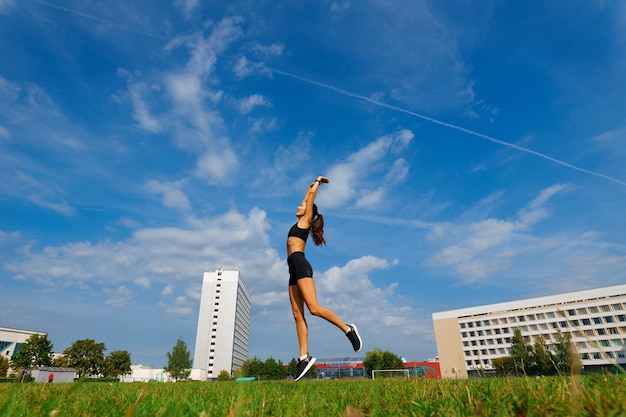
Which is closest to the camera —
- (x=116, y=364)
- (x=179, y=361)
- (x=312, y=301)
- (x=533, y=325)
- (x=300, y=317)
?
(x=312, y=301)

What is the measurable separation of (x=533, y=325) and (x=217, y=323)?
106 metres

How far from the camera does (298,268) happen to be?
5160 mm

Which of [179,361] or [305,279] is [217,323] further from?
[305,279]

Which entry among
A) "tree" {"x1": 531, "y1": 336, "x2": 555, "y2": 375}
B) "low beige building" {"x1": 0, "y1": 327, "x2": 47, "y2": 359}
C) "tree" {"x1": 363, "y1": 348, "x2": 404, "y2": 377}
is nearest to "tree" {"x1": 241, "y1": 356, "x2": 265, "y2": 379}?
"tree" {"x1": 363, "y1": 348, "x2": 404, "y2": 377}

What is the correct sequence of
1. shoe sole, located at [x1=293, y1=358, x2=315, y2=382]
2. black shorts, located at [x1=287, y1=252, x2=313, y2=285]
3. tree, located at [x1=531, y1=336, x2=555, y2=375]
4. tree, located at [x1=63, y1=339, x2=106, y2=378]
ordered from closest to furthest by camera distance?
tree, located at [x1=531, y1=336, x2=555, y2=375]
shoe sole, located at [x1=293, y1=358, x2=315, y2=382]
black shorts, located at [x1=287, y1=252, x2=313, y2=285]
tree, located at [x1=63, y1=339, x2=106, y2=378]

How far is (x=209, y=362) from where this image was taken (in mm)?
126250

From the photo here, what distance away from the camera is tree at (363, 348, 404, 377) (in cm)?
8677

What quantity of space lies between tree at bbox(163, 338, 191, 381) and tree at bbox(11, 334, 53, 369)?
2883cm

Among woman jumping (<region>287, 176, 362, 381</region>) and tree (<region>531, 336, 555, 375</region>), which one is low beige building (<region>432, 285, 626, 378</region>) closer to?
tree (<region>531, 336, 555, 375</region>)

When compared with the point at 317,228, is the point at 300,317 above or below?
below

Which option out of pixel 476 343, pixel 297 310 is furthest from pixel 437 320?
pixel 297 310

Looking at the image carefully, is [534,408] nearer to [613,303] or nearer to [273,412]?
[273,412]

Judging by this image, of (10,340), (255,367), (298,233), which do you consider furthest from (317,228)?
(10,340)

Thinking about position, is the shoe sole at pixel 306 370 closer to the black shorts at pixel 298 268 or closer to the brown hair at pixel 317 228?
the black shorts at pixel 298 268
